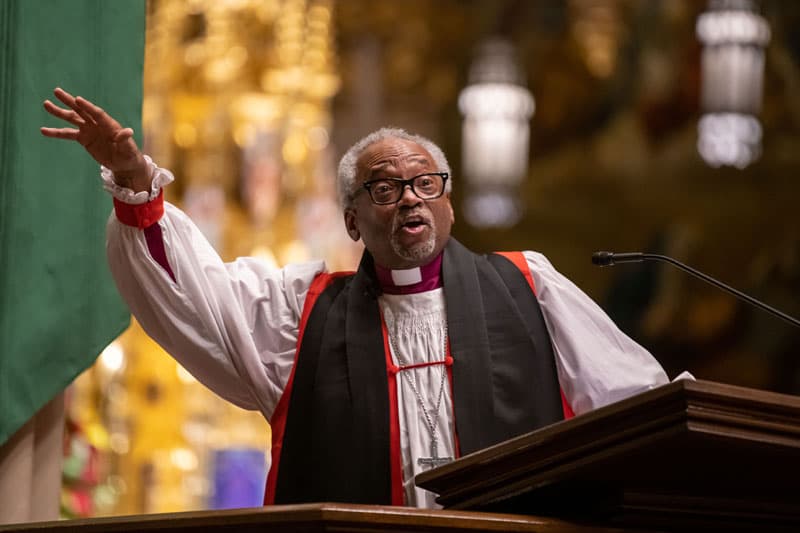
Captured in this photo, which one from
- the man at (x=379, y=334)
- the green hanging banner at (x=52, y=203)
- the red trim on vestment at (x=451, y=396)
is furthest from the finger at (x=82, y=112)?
the red trim on vestment at (x=451, y=396)

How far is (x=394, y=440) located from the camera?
3428 mm

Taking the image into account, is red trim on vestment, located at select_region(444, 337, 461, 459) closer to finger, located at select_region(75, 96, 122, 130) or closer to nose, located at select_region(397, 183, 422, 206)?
nose, located at select_region(397, 183, 422, 206)

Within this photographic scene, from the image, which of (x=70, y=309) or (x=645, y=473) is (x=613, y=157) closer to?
(x=70, y=309)

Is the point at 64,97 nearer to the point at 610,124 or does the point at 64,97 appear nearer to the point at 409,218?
the point at 409,218

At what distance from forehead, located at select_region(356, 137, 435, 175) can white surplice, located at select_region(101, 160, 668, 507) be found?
38 cm

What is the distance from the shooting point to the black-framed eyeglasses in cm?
367

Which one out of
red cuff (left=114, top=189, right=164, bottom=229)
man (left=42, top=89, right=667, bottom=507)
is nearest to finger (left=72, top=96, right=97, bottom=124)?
man (left=42, top=89, right=667, bottom=507)

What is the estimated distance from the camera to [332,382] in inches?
139

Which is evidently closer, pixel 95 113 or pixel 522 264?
pixel 95 113

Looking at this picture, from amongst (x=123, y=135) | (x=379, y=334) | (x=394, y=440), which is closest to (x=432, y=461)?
(x=394, y=440)

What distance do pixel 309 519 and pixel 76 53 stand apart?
1.97 metres

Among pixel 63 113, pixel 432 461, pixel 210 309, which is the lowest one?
pixel 432 461

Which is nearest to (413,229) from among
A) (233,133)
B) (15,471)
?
(15,471)

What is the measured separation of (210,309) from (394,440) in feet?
1.97
